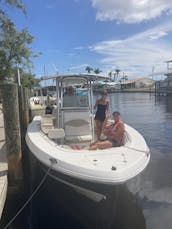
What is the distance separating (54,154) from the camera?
621cm

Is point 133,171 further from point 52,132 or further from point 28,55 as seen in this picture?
point 28,55

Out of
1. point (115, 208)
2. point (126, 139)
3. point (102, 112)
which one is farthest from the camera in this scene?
point (102, 112)

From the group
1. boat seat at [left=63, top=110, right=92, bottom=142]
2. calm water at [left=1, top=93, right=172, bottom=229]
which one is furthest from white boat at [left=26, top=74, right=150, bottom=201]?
calm water at [left=1, top=93, right=172, bottom=229]

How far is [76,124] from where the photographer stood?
7973 millimetres

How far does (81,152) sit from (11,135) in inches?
77.7

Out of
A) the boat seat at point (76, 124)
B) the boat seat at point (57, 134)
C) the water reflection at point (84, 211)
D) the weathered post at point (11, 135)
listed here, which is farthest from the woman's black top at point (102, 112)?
the weathered post at point (11, 135)

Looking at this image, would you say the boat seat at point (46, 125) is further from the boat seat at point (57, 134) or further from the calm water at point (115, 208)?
the calm water at point (115, 208)

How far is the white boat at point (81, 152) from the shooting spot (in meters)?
5.45

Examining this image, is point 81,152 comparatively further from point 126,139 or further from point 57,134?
point 126,139

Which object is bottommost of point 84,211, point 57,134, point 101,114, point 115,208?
point 84,211

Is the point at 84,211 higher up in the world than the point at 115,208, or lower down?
lower down

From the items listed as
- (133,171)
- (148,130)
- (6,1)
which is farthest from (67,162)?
(148,130)

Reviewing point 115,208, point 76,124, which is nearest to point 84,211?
point 115,208

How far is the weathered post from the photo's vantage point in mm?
7102
